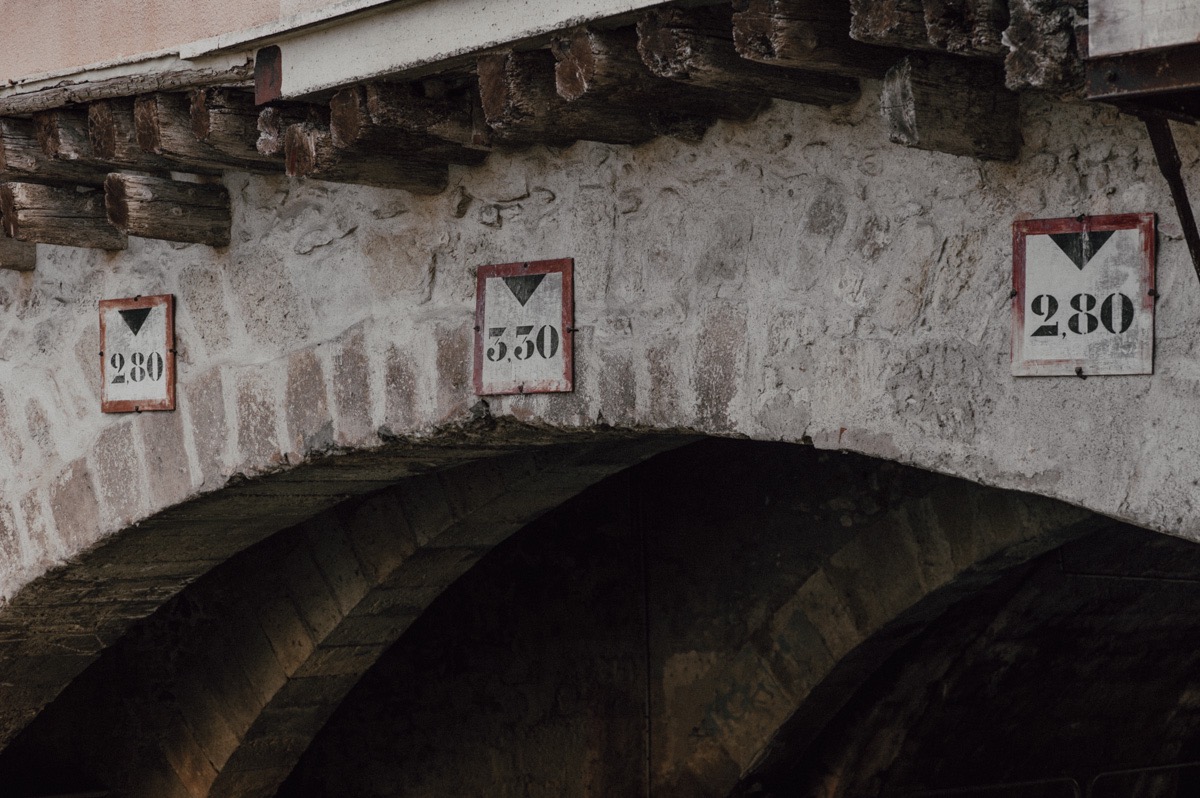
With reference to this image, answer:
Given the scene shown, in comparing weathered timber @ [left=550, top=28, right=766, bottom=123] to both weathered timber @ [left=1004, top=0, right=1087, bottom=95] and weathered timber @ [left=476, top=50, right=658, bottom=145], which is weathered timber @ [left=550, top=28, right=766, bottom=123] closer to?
weathered timber @ [left=476, top=50, right=658, bottom=145]

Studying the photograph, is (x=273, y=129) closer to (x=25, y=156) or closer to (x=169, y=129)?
(x=169, y=129)

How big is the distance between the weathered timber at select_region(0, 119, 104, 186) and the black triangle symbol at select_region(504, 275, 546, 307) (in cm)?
116

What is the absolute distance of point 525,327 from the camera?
327cm

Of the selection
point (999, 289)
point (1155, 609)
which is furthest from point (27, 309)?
point (1155, 609)

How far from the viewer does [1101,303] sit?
8.01 feet

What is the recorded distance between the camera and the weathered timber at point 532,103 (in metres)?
2.86

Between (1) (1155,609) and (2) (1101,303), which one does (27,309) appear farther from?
(1) (1155,609)

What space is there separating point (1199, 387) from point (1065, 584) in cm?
338

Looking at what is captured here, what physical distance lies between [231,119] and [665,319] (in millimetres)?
1045

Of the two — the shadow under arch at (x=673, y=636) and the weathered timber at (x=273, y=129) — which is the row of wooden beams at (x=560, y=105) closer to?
the weathered timber at (x=273, y=129)

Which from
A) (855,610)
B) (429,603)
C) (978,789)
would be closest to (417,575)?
(429,603)

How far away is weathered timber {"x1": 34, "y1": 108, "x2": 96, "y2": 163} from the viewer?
3.67 meters

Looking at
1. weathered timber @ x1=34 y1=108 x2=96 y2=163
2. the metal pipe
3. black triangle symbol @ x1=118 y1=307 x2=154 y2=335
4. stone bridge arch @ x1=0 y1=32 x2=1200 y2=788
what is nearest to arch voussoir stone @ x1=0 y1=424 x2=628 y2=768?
stone bridge arch @ x1=0 y1=32 x2=1200 y2=788

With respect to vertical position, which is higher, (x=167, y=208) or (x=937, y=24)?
(x=937, y=24)
